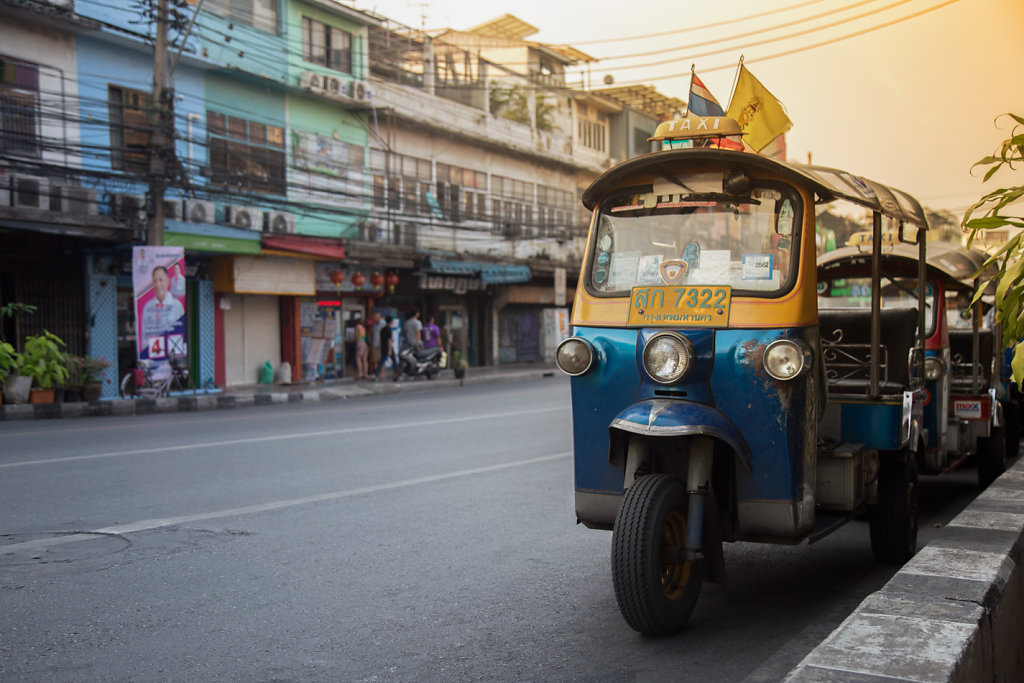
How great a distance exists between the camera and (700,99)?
627 cm

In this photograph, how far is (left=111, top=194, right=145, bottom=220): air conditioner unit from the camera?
59.5 ft

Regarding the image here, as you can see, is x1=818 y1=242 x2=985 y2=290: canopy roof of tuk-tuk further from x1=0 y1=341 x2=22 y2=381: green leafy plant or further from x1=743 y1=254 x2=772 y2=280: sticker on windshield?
x1=0 y1=341 x2=22 y2=381: green leafy plant

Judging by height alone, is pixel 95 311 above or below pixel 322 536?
above

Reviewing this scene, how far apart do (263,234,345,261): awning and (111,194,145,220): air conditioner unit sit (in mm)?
3856

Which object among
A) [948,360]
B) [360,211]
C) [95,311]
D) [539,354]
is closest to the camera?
[948,360]

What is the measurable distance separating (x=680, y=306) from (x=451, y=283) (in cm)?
2505

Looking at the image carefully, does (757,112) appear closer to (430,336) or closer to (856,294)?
(856,294)

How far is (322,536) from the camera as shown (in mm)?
6395

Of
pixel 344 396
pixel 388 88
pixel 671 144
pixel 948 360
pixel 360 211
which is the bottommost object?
pixel 344 396

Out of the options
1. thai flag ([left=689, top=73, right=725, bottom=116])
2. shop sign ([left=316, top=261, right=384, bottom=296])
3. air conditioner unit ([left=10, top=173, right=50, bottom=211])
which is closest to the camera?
thai flag ([left=689, top=73, right=725, bottom=116])

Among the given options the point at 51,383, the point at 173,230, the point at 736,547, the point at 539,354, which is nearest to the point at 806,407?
the point at 736,547

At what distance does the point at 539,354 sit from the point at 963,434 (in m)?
29.3

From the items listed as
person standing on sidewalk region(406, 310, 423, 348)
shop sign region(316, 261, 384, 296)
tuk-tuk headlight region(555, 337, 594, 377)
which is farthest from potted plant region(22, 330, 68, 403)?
tuk-tuk headlight region(555, 337, 594, 377)

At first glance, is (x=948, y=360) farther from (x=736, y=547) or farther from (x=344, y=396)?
(x=344, y=396)
